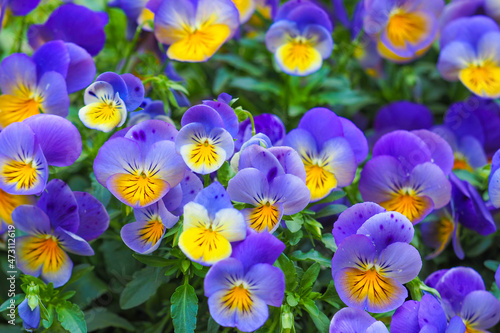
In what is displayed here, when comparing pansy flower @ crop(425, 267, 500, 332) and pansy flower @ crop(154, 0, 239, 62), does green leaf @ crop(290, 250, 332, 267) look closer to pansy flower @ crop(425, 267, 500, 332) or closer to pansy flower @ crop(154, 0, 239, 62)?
pansy flower @ crop(425, 267, 500, 332)

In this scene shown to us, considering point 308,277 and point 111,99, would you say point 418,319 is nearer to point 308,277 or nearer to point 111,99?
point 308,277

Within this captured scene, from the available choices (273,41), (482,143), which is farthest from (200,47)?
(482,143)

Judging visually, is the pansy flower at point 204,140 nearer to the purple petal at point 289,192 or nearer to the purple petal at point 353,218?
the purple petal at point 289,192

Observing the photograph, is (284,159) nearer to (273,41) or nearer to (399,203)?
(399,203)

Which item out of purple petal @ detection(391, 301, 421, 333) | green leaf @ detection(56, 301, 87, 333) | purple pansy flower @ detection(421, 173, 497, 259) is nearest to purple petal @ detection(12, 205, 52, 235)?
green leaf @ detection(56, 301, 87, 333)

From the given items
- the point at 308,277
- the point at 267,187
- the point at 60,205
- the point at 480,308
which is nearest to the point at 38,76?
the point at 60,205

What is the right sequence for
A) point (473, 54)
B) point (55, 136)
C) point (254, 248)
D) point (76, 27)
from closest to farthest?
point (254, 248)
point (55, 136)
point (76, 27)
point (473, 54)
